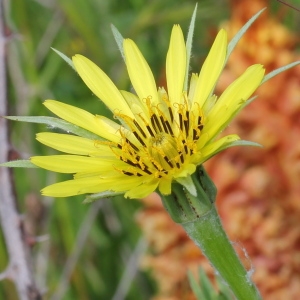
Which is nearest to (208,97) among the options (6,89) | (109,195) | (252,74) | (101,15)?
(252,74)

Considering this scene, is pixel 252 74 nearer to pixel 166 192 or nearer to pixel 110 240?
pixel 166 192

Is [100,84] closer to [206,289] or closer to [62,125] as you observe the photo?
[62,125]

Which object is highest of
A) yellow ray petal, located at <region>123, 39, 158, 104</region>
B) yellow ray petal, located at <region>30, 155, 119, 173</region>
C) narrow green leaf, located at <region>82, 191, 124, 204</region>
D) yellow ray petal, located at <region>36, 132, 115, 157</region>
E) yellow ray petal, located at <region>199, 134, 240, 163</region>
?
yellow ray petal, located at <region>123, 39, 158, 104</region>

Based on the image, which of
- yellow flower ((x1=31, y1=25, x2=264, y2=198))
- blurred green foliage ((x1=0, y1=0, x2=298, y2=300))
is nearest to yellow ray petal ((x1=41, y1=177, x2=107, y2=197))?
yellow flower ((x1=31, y1=25, x2=264, y2=198))

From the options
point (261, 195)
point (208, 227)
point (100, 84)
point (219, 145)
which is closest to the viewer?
point (219, 145)

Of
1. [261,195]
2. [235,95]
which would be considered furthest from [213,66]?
[261,195]

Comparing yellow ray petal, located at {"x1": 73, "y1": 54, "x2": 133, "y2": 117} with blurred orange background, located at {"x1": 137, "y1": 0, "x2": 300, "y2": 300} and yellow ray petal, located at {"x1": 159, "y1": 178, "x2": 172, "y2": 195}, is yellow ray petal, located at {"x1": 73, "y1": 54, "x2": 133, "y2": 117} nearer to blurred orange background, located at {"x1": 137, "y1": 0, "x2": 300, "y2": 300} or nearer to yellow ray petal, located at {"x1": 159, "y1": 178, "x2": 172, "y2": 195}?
yellow ray petal, located at {"x1": 159, "y1": 178, "x2": 172, "y2": 195}
